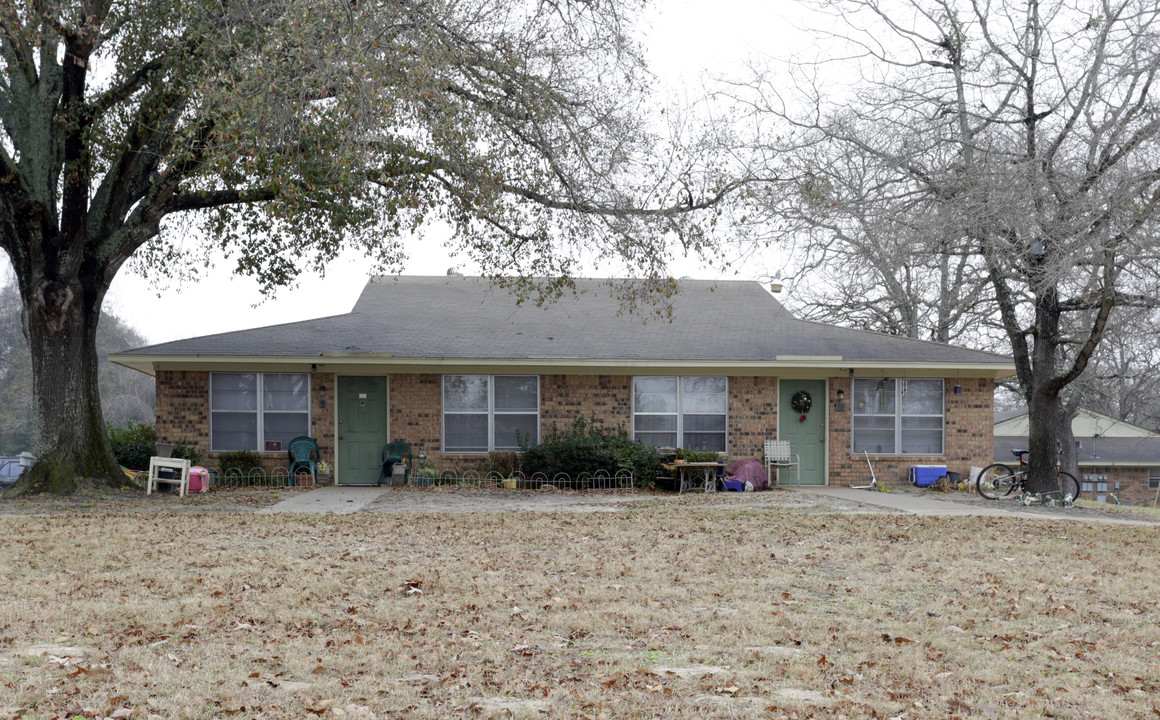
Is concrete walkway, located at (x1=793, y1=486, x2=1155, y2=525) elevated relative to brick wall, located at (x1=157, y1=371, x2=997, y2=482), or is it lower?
lower

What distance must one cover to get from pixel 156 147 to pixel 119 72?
4.32 ft

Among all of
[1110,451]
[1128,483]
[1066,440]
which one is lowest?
[1128,483]

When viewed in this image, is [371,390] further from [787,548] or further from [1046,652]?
[1046,652]

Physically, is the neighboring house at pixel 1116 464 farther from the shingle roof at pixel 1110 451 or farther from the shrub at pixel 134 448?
the shrub at pixel 134 448

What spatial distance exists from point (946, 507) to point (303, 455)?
1077 cm

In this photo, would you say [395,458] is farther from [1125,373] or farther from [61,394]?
[1125,373]

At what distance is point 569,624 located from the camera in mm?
6188

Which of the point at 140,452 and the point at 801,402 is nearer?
the point at 140,452

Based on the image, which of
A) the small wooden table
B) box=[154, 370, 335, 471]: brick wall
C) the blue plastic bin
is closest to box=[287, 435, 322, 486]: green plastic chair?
box=[154, 370, 335, 471]: brick wall

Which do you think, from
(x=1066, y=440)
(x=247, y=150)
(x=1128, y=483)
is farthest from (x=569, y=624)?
(x=1128, y=483)

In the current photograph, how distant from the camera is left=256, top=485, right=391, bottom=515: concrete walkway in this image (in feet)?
42.3

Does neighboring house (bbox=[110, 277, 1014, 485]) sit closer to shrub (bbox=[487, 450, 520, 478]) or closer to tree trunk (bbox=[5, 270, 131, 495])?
shrub (bbox=[487, 450, 520, 478])

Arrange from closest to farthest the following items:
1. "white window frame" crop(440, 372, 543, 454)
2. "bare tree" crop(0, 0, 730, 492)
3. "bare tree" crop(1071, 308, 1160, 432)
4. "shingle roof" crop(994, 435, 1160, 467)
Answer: "bare tree" crop(0, 0, 730, 492) < "white window frame" crop(440, 372, 543, 454) < "bare tree" crop(1071, 308, 1160, 432) < "shingle roof" crop(994, 435, 1160, 467)

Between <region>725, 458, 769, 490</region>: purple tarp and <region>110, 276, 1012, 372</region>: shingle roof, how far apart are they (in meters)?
1.89
